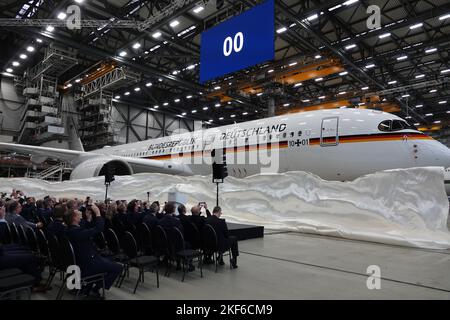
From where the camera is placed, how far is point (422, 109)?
33000 mm

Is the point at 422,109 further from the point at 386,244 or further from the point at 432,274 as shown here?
the point at 432,274

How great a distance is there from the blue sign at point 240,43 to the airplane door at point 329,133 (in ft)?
9.36

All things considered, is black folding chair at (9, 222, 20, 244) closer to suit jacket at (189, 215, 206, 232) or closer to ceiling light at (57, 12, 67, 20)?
suit jacket at (189, 215, 206, 232)

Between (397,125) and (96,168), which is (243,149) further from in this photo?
(96,168)

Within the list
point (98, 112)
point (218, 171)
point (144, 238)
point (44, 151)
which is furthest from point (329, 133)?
point (98, 112)

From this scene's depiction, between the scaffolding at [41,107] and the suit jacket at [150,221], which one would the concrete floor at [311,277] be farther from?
the scaffolding at [41,107]

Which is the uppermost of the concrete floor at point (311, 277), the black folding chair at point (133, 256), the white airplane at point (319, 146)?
the white airplane at point (319, 146)

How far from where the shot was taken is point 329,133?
9320mm

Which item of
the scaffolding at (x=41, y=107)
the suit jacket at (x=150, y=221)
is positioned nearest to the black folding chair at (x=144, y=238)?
the suit jacket at (x=150, y=221)

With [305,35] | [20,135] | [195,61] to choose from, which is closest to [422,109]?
[305,35]

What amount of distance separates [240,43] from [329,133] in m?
3.72

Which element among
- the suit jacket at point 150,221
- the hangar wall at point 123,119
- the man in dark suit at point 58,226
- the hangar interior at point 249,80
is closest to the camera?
the man in dark suit at point 58,226

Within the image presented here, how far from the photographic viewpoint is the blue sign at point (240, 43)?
26.9 ft

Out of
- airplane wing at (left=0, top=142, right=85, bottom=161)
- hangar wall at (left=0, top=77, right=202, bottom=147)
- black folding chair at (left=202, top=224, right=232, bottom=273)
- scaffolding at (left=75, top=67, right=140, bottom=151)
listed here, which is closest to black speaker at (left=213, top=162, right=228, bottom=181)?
black folding chair at (left=202, top=224, right=232, bottom=273)
